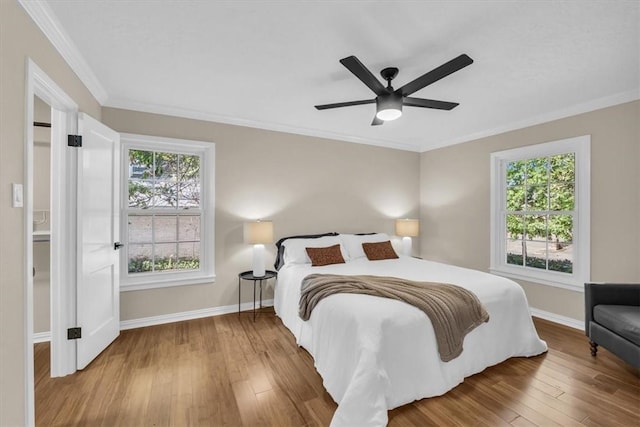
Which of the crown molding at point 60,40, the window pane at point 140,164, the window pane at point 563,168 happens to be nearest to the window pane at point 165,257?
the window pane at point 140,164

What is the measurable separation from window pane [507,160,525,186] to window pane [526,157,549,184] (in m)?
0.08

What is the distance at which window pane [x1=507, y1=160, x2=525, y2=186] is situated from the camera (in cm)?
385

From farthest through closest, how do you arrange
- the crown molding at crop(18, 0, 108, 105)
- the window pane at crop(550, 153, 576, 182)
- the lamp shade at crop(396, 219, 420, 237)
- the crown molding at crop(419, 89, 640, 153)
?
the lamp shade at crop(396, 219, 420, 237), the window pane at crop(550, 153, 576, 182), the crown molding at crop(419, 89, 640, 153), the crown molding at crop(18, 0, 108, 105)

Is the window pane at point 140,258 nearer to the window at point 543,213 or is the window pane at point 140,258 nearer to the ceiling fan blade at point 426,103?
the ceiling fan blade at point 426,103

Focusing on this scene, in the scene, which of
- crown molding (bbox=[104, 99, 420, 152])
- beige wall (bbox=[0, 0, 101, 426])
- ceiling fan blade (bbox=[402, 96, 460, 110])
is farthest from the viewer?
crown molding (bbox=[104, 99, 420, 152])

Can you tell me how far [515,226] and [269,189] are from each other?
340 cm

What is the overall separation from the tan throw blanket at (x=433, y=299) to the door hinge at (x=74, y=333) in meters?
1.78

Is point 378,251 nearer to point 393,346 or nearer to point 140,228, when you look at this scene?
point 393,346

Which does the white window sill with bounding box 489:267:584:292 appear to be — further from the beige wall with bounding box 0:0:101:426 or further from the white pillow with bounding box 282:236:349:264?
Result: the beige wall with bounding box 0:0:101:426

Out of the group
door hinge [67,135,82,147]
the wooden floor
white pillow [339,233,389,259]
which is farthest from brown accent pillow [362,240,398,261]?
door hinge [67,135,82,147]

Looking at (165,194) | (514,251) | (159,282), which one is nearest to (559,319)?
(514,251)

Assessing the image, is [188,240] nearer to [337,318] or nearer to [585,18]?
[337,318]

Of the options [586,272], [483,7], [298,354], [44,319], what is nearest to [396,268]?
[298,354]

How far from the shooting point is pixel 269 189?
12.6 feet
